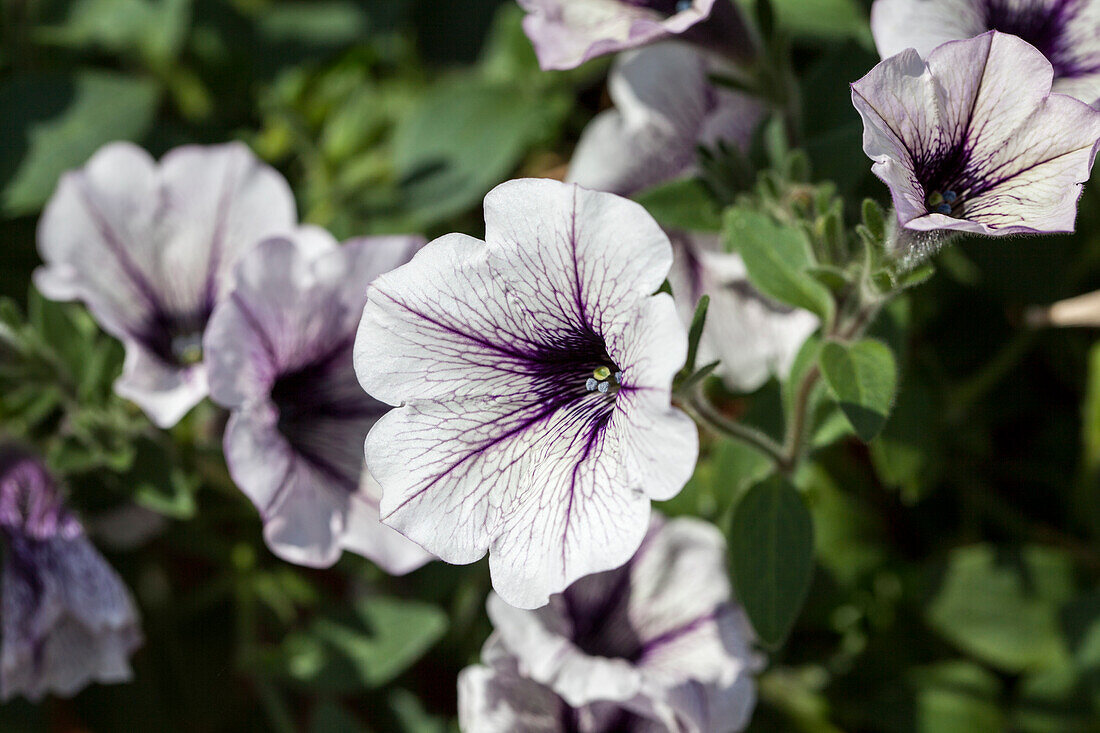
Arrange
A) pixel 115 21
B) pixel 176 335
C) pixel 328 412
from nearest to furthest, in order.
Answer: pixel 328 412, pixel 176 335, pixel 115 21

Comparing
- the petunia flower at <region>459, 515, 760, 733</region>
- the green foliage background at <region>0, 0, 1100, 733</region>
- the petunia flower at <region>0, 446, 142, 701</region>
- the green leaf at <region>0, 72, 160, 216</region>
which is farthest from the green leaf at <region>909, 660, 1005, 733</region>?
the green leaf at <region>0, 72, 160, 216</region>

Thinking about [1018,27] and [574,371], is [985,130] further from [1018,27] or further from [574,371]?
[574,371]

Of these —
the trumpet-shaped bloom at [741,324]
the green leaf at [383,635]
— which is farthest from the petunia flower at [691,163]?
the green leaf at [383,635]

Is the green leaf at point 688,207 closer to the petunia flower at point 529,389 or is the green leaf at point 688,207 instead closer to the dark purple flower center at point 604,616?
the petunia flower at point 529,389

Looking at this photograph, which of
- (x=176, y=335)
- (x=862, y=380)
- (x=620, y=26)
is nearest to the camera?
(x=862, y=380)

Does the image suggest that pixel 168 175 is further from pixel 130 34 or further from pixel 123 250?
pixel 130 34

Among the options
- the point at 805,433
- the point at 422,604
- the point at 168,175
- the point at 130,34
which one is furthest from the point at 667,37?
the point at 130,34

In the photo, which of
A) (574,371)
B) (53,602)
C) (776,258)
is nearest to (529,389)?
(574,371)
